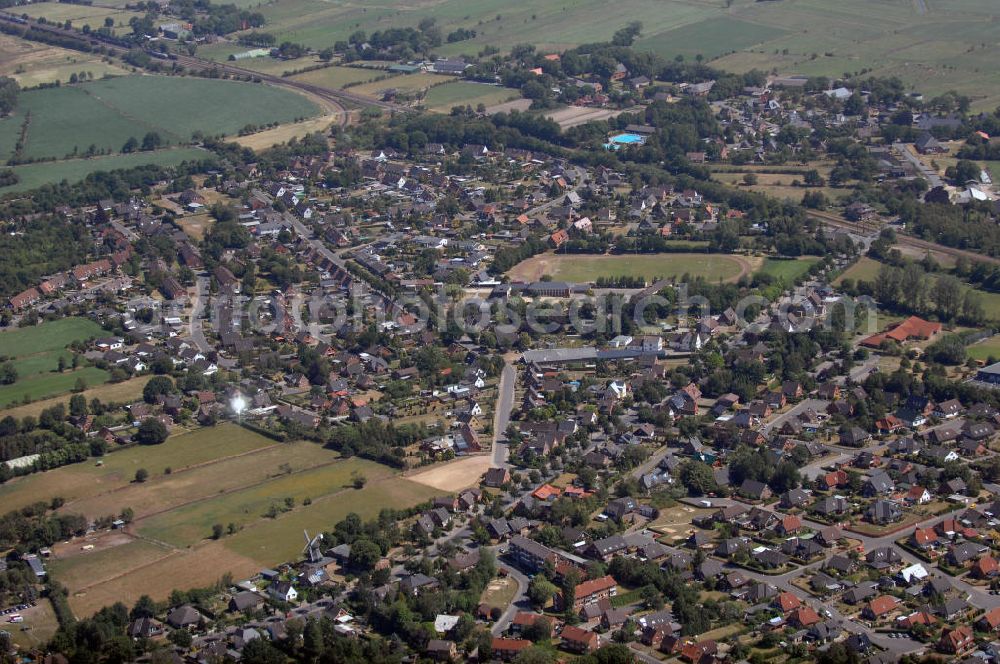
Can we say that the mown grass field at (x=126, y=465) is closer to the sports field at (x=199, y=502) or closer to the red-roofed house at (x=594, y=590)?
the sports field at (x=199, y=502)

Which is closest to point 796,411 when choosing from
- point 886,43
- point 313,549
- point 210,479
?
point 313,549

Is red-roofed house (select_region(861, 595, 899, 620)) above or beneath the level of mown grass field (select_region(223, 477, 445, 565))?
beneath

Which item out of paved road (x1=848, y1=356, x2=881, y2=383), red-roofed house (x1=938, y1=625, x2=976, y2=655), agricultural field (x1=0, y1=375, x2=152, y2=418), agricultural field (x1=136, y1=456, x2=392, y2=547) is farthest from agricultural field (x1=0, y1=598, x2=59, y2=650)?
paved road (x1=848, y1=356, x2=881, y2=383)

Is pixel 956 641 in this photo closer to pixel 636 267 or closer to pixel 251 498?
pixel 251 498

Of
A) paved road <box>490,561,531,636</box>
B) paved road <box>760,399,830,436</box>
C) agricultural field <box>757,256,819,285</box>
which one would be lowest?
paved road <box>760,399,830,436</box>

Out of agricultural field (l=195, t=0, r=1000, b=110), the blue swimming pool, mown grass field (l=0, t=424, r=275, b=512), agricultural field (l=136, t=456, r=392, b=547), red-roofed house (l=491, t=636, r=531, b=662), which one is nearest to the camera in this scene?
red-roofed house (l=491, t=636, r=531, b=662)

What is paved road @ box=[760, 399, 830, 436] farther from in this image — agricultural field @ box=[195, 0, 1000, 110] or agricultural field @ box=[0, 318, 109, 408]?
agricultural field @ box=[195, 0, 1000, 110]
